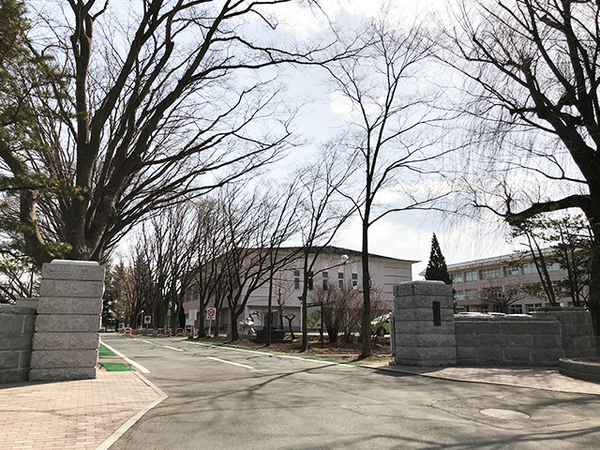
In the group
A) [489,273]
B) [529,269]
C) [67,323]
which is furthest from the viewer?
[489,273]

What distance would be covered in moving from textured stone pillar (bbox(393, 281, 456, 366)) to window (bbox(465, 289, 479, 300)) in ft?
219

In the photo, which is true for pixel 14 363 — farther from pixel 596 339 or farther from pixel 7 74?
pixel 596 339

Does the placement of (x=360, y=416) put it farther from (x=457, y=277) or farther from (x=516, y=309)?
(x=457, y=277)

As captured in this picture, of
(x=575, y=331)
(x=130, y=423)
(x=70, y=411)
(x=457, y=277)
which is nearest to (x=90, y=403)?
(x=70, y=411)

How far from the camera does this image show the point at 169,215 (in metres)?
36.2

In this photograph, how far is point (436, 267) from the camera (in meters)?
62.0

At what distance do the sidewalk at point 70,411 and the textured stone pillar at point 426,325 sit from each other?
22.7ft

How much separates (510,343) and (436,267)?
170ft

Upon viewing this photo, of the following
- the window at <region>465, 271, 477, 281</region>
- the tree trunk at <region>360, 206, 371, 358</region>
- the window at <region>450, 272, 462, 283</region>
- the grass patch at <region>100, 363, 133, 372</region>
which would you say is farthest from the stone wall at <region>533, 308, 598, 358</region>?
the window at <region>450, 272, 462, 283</region>

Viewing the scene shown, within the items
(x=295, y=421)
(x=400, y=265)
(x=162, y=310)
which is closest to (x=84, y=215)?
(x=295, y=421)

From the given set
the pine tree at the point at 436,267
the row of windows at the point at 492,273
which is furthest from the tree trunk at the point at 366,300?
the row of windows at the point at 492,273

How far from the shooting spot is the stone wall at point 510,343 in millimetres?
11867

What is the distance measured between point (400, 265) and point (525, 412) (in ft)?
207

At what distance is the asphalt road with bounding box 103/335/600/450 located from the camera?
491 cm
